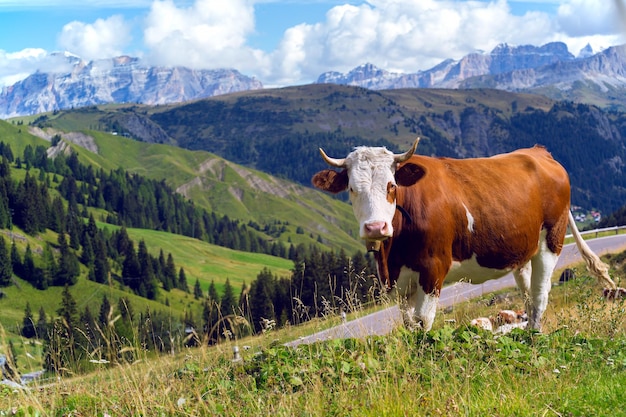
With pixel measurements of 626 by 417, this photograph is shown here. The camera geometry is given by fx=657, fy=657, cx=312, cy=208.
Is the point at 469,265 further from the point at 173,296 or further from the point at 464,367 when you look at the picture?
the point at 173,296

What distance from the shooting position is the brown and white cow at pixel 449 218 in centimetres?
1022

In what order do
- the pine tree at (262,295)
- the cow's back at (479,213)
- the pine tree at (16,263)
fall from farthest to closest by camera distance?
1. the pine tree at (16,263)
2. the pine tree at (262,295)
3. the cow's back at (479,213)

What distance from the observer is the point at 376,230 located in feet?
31.0

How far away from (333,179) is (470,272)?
9.68ft

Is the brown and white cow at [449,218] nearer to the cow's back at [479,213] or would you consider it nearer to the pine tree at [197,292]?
the cow's back at [479,213]

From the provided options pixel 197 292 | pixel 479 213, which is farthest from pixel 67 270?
pixel 479 213

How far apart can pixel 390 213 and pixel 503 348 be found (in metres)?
2.67

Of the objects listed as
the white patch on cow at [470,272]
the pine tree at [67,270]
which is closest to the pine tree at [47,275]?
the pine tree at [67,270]

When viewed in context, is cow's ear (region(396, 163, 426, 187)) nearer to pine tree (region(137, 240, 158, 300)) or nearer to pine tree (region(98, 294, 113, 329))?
pine tree (region(98, 294, 113, 329))

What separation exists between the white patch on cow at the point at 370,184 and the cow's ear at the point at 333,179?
1.10 ft

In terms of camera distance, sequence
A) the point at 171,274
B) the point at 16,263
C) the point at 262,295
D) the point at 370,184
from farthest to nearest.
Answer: the point at 171,274
the point at 16,263
the point at 262,295
the point at 370,184

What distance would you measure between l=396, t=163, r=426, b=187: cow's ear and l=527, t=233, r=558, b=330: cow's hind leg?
141 inches

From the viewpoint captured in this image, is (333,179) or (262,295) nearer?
(333,179)

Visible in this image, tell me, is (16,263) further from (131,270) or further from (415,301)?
(415,301)
